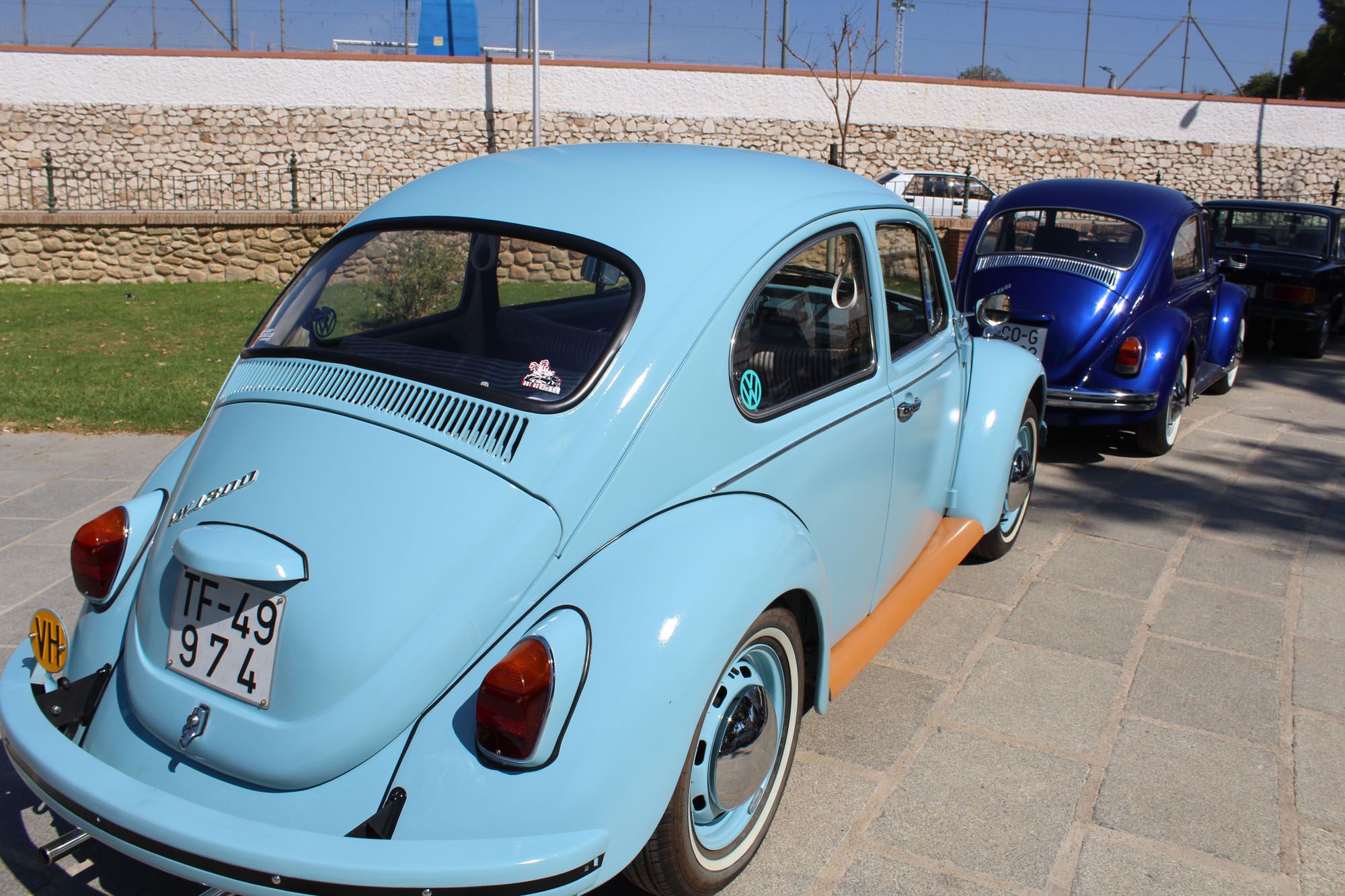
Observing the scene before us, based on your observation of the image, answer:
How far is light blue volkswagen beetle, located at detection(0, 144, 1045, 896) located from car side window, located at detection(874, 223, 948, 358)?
234 mm

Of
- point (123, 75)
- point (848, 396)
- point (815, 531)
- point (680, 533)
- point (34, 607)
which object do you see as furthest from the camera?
point (123, 75)

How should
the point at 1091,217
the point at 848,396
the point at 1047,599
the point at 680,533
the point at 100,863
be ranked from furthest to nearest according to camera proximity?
the point at 1091,217
the point at 1047,599
the point at 848,396
the point at 100,863
the point at 680,533

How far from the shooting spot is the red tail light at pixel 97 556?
2686 millimetres

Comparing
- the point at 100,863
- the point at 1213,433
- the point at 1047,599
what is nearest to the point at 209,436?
the point at 100,863

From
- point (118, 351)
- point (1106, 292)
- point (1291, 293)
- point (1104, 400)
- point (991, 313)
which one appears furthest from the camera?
point (1291, 293)

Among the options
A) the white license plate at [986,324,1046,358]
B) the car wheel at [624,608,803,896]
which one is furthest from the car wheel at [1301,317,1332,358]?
the car wheel at [624,608,803,896]

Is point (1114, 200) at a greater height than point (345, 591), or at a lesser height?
greater

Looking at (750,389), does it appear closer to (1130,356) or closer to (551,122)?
(1130,356)

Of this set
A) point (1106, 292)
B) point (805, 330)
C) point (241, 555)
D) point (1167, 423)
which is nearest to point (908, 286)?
point (805, 330)

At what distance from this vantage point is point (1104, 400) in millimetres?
6438

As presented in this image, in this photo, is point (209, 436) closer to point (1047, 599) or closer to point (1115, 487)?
point (1047, 599)

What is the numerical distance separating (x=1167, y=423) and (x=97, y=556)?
6.21 meters

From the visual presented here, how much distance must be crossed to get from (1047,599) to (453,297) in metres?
2.95

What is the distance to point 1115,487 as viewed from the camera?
20.7 ft
